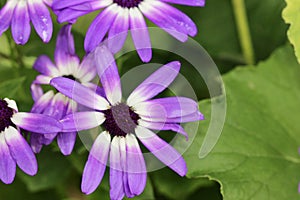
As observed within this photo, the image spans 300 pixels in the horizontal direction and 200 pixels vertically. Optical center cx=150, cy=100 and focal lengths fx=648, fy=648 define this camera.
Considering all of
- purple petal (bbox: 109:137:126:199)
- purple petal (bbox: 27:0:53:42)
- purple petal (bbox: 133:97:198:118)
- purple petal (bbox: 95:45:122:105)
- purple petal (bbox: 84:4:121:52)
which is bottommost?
purple petal (bbox: 109:137:126:199)

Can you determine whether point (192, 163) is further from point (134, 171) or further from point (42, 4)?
point (42, 4)

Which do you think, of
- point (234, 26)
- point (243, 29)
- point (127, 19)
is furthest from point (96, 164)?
point (234, 26)

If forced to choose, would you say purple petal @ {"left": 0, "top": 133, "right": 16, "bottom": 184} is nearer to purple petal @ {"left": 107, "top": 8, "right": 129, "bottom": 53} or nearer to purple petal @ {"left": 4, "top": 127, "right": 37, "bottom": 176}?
purple petal @ {"left": 4, "top": 127, "right": 37, "bottom": 176}

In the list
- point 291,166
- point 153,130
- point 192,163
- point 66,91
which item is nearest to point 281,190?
point 291,166

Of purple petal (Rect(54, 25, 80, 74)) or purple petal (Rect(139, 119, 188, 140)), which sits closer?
purple petal (Rect(139, 119, 188, 140))

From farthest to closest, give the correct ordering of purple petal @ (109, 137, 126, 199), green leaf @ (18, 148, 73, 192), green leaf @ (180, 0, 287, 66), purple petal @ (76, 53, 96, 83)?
1. green leaf @ (180, 0, 287, 66)
2. green leaf @ (18, 148, 73, 192)
3. purple petal @ (76, 53, 96, 83)
4. purple petal @ (109, 137, 126, 199)

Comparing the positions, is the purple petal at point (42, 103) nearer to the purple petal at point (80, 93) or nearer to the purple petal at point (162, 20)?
the purple petal at point (80, 93)

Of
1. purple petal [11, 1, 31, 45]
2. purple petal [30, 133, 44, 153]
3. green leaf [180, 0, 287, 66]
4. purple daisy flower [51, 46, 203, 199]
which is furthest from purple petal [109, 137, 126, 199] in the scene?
green leaf [180, 0, 287, 66]

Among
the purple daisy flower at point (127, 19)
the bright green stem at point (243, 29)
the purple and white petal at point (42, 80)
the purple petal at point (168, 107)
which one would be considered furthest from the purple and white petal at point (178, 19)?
the bright green stem at point (243, 29)

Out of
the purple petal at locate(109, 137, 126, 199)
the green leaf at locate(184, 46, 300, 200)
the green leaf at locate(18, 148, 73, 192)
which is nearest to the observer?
the purple petal at locate(109, 137, 126, 199)
